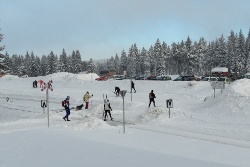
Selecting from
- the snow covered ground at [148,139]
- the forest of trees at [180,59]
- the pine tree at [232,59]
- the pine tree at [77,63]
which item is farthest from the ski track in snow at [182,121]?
the pine tree at [77,63]

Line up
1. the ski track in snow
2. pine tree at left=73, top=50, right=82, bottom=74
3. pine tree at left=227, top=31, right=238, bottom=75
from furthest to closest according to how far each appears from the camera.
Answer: pine tree at left=73, top=50, right=82, bottom=74 → pine tree at left=227, top=31, right=238, bottom=75 → the ski track in snow

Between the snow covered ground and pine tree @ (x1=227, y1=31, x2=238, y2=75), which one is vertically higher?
pine tree @ (x1=227, y1=31, x2=238, y2=75)

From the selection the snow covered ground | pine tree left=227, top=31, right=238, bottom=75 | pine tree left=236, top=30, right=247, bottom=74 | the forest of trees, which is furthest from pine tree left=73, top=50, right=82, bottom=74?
the snow covered ground

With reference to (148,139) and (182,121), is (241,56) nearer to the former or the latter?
(182,121)

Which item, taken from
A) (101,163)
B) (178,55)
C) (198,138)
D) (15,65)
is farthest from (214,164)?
(15,65)

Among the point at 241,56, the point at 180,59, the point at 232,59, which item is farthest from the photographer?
the point at 180,59

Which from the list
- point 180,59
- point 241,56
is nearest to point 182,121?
point 241,56

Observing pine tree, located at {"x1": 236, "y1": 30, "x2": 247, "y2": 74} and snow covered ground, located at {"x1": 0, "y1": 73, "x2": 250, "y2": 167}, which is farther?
pine tree, located at {"x1": 236, "y1": 30, "x2": 247, "y2": 74}

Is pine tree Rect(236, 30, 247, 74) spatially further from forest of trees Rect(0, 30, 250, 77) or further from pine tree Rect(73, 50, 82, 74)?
pine tree Rect(73, 50, 82, 74)

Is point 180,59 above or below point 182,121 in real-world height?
above

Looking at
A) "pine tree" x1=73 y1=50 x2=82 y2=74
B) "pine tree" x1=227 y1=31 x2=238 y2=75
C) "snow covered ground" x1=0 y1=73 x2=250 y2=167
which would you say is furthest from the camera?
"pine tree" x1=73 y1=50 x2=82 y2=74

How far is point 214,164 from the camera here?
12125mm

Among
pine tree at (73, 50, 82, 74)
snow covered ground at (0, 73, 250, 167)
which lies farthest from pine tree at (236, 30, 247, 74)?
snow covered ground at (0, 73, 250, 167)

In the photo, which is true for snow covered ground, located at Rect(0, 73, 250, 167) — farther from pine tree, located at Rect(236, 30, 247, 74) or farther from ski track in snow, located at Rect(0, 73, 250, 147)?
pine tree, located at Rect(236, 30, 247, 74)
